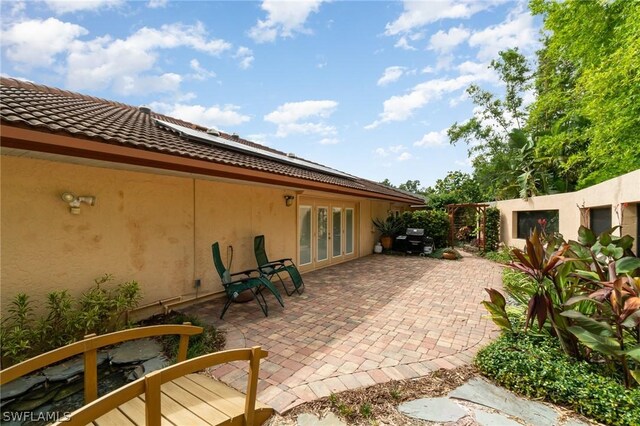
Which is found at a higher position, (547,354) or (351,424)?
(547,354)

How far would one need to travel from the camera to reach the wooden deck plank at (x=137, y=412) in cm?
196

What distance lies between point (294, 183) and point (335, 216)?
4659mm

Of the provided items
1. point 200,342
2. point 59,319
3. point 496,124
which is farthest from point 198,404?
point 496,124

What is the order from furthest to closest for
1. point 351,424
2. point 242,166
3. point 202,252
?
point 202,252, point 242,166, point 351,424

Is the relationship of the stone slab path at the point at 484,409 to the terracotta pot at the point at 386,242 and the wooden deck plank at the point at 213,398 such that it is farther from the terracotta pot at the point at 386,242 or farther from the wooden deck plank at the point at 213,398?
the terracotta pot at the point at 386,242

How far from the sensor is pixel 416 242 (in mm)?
13172

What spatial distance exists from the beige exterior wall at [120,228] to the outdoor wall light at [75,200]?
0.07m

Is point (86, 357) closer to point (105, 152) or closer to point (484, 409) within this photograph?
point (105, 152)

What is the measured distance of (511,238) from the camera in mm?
12422

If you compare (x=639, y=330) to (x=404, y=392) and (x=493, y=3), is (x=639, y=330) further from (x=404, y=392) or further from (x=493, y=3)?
(x=493, y=3)

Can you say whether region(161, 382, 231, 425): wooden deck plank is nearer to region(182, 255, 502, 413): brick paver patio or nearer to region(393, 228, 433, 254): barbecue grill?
region(182, 255, 502, 413): brick paver patio

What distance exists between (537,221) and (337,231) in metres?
8.20

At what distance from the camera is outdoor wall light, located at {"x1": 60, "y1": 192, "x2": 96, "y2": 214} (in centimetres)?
405

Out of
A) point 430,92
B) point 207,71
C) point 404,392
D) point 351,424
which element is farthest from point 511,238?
point 207,71
